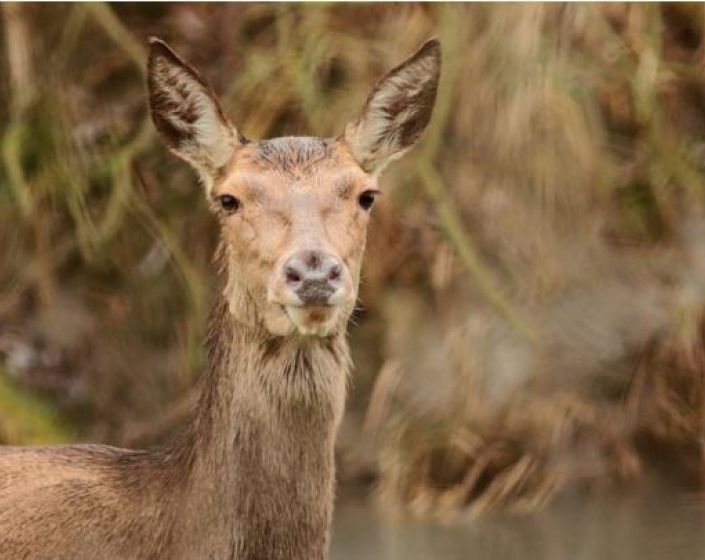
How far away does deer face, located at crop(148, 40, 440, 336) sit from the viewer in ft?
17.9

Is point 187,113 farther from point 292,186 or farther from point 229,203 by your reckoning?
point 292,186

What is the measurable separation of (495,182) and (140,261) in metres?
1.71

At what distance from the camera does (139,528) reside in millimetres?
5680

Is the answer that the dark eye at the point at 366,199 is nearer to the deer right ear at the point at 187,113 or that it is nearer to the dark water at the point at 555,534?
the deer right ear at the point at 187,113

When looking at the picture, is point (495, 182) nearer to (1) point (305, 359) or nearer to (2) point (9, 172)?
(2) point (9, 172)

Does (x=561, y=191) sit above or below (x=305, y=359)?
above

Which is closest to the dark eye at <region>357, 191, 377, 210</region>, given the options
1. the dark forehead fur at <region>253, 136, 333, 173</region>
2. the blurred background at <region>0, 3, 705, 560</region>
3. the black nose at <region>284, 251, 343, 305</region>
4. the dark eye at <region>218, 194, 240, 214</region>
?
the dark forehead fur at <region>253, 136, 333, 173</region>

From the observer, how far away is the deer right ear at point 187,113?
598 centimetres

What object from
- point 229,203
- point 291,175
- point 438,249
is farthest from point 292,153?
point 438,249

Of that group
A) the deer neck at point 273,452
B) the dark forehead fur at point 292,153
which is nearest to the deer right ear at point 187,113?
the dark forehead fur at point 292,153

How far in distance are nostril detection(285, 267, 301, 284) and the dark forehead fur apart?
459 millimetres

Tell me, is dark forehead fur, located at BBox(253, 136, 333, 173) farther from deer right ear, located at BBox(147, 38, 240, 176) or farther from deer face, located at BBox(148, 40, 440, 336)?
deer right ear, located at BBox(147, 38, 240, 176)

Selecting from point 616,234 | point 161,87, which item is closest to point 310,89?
point 616,234

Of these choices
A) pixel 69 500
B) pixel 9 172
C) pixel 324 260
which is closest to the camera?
pixel 324 260
